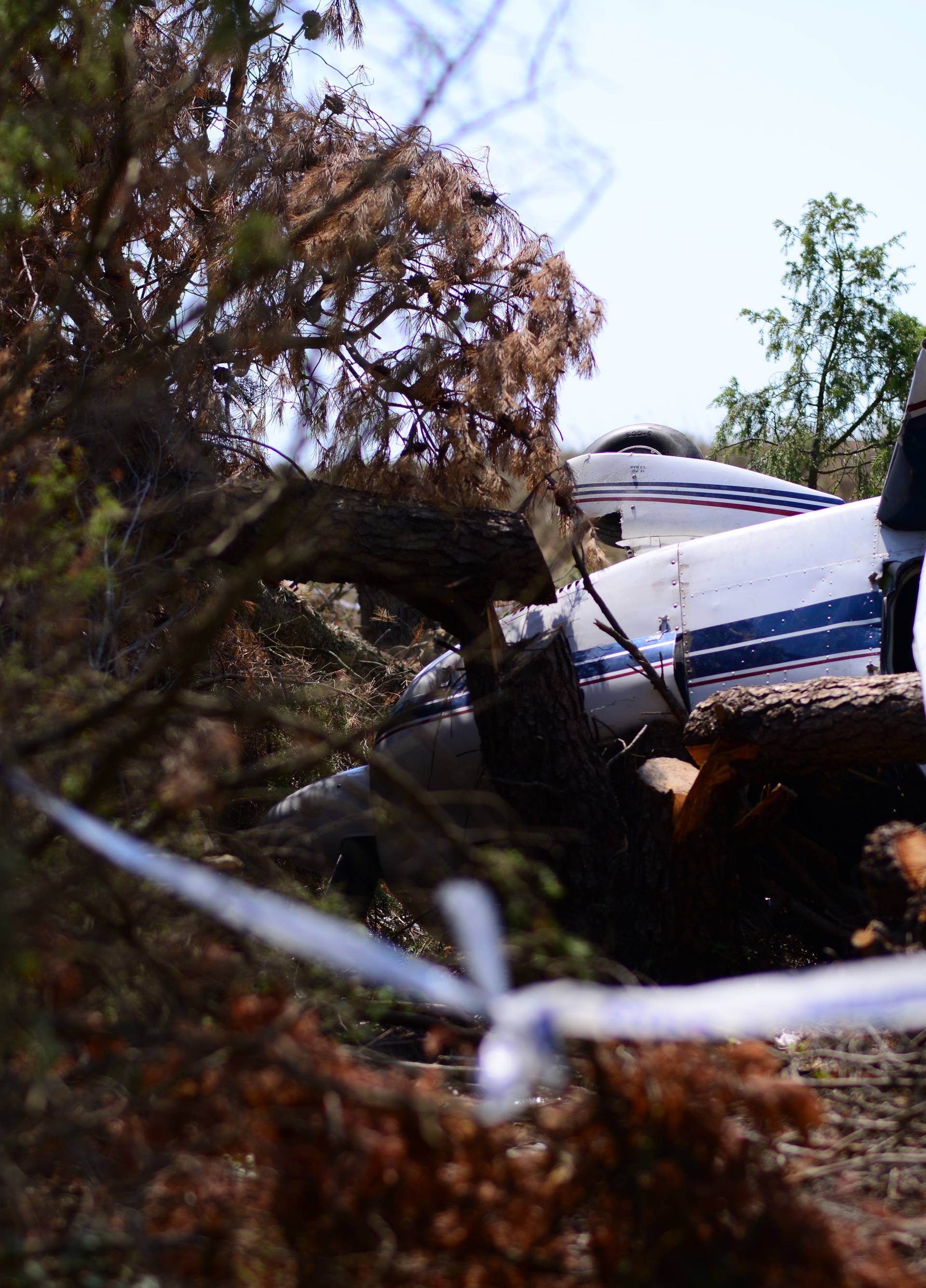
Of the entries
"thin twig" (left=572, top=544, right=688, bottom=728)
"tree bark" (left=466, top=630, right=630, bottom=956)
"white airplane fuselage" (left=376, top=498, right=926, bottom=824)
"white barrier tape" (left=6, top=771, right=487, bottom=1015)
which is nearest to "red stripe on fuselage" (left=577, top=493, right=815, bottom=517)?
"white airplane fuselage" (left=376, top=498, right=926, bottom=824)

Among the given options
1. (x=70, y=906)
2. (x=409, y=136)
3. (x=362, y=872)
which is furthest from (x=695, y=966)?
(x=409, y=136)

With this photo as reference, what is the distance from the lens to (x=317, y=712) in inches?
301

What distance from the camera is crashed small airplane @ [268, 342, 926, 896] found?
16.7ft

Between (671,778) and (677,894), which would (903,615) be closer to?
(671,778)

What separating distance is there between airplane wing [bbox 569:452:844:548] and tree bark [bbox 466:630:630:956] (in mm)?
1495

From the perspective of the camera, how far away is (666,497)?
668cm

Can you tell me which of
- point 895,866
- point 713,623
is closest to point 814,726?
point 895,866

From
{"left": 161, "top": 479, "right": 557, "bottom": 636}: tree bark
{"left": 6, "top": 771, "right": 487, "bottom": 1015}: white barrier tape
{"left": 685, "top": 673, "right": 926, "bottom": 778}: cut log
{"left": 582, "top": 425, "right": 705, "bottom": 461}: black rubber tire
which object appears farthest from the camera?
{"left": 582, "top": 425, "right": 705, "bottom": 461}: black rubber tire

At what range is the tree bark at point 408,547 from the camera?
4.89m

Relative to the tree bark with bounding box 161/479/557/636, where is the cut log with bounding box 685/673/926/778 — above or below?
below

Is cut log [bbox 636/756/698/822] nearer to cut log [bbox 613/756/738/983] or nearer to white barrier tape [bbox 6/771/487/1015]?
cut log [bbox 613/756/738/983]

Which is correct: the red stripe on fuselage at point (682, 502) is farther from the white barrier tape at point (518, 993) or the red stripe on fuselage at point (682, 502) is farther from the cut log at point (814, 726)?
the white barrier tape at point (518, 993)

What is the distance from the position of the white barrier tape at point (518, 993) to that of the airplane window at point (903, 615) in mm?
2790

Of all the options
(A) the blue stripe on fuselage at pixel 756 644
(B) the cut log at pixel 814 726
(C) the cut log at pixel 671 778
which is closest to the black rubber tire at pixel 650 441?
(A) the blue stripe on fuselage at pixel 756 644
